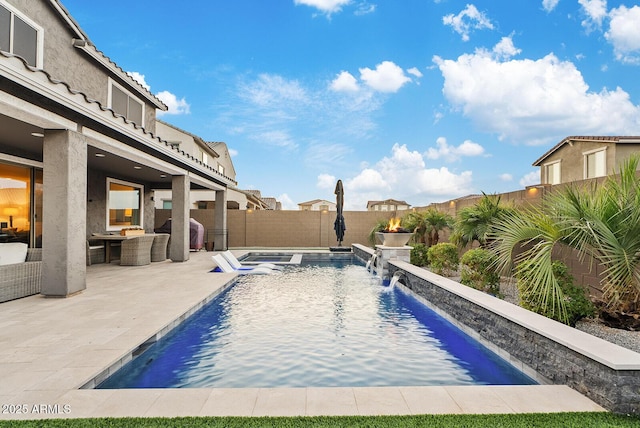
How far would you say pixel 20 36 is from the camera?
339 inches

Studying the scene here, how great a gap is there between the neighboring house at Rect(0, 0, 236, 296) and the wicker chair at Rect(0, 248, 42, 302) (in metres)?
0.44

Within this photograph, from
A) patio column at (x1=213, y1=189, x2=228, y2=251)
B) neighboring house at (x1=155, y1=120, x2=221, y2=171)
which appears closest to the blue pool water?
patio column at (x1=213, y1=189, x2=228, y2=251)

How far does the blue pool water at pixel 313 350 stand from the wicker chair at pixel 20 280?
3.31 metres

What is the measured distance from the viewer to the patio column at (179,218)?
42.5 ft

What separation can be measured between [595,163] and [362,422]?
71.2ft

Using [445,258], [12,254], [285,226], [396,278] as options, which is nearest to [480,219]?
[445,258]

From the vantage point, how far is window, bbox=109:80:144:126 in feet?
40.7

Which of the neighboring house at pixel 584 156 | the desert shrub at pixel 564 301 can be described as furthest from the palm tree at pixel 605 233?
the neighboring house at pixel 584 156

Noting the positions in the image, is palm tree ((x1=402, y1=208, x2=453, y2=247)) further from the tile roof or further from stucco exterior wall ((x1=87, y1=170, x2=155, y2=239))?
the tile roof

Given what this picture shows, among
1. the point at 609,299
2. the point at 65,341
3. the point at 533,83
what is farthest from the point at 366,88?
the point at 65,341

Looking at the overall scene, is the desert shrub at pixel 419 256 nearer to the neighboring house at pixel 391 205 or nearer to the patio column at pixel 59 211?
the patio column at pixel 59 211

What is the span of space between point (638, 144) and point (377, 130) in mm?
14411

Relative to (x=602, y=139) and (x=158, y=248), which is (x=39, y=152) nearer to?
(x=158, y=248)

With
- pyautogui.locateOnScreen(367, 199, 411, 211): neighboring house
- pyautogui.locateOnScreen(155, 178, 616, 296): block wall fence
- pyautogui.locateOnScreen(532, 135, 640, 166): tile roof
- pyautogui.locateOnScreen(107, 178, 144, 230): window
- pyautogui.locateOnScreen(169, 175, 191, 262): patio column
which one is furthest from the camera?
pyautogui.locateOnScreen(367, 199, 411, 211): neighboring house
